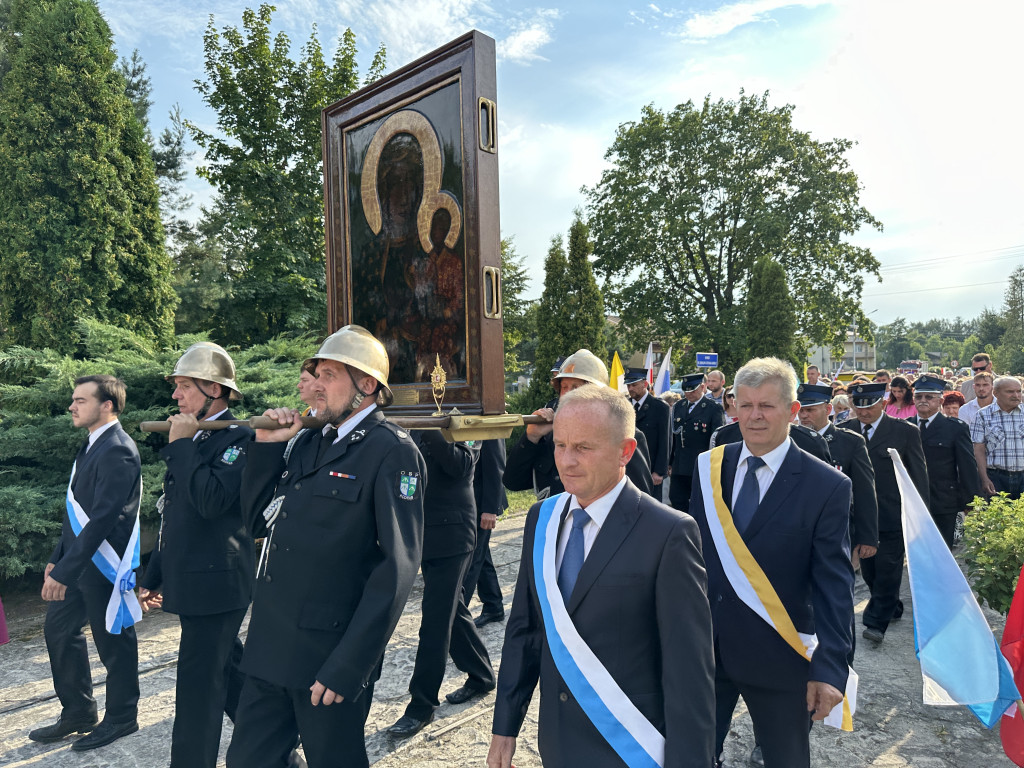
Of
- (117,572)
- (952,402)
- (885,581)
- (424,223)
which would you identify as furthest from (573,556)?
(952,402)

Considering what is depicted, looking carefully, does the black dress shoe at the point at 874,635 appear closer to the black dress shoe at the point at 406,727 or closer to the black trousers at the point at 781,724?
the black trousers at the point at 781,724

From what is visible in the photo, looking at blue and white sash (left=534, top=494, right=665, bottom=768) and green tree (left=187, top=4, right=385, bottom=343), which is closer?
blue and white sash (left=534, top=494, right=665, bottom=768)

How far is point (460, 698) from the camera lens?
452 centimetres

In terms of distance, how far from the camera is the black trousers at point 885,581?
18.7 feet

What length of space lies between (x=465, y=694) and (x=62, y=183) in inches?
308

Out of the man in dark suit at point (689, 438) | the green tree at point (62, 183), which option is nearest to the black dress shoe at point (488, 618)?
the man in dark suit at point (689, 438)

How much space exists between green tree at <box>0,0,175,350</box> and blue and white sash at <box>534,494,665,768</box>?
329 inches

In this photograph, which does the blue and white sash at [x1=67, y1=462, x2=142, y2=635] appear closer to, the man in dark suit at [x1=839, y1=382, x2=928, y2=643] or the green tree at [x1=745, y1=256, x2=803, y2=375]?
the man in dark suit at [x1=839, y1=382, x2=928, y2=643]

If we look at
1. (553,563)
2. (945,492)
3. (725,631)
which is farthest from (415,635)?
(945,492)

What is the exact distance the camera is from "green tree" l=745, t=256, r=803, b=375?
2602cm

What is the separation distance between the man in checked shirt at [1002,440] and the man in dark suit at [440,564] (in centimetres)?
622

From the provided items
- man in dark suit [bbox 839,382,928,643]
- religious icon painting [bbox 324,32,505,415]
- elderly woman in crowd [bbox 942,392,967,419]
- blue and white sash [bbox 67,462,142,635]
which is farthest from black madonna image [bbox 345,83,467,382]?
elderly woman in crowd [bbox 942,392,967,419]

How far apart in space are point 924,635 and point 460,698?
272 cm

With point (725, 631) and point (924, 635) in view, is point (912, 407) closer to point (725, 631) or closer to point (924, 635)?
point (924, 635)
